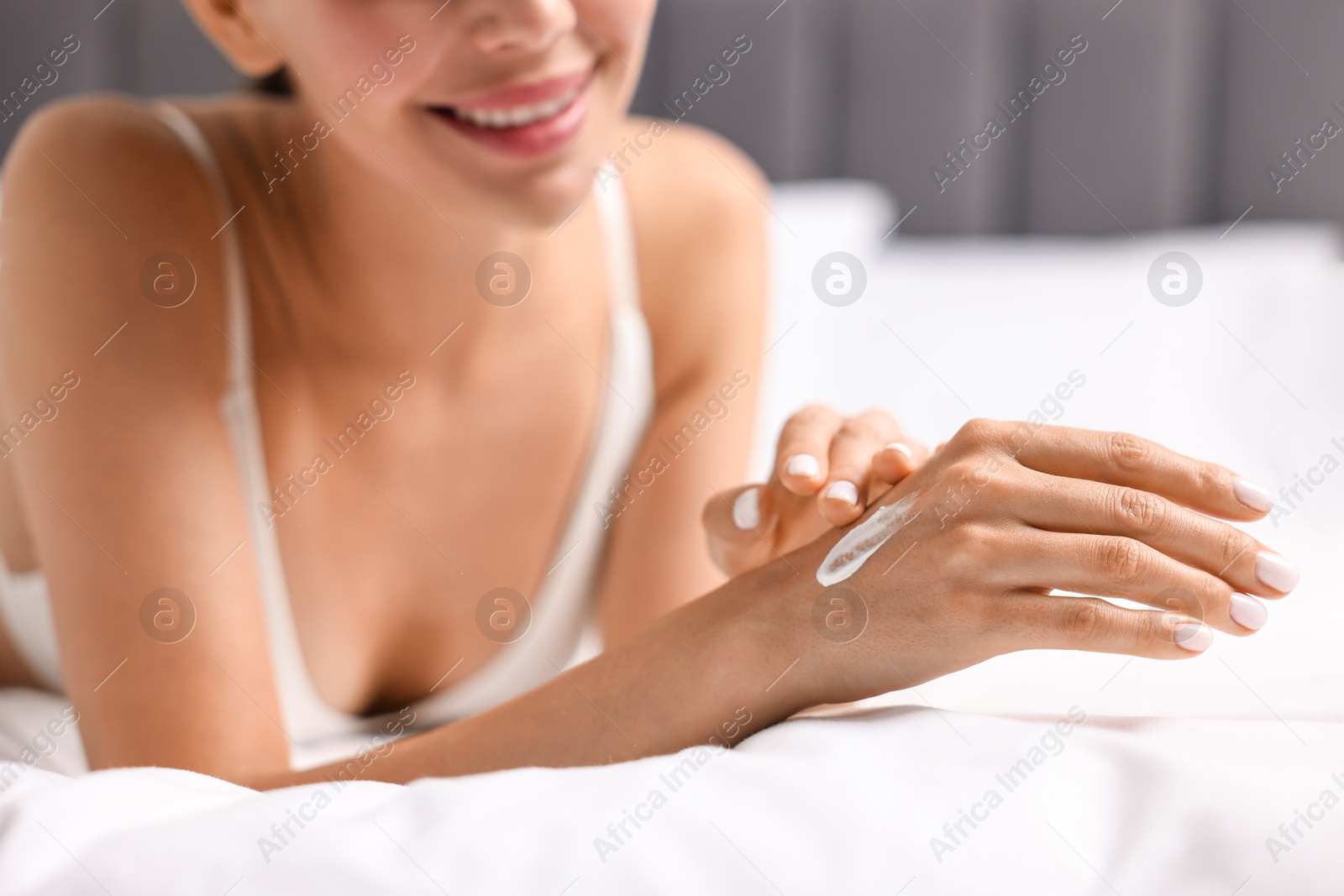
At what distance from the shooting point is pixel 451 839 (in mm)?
473

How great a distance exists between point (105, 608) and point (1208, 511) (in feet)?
2.52

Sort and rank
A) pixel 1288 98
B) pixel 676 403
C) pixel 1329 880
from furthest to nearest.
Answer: pixel 1288 98 < pixel 676 403 < pixel 1329 880

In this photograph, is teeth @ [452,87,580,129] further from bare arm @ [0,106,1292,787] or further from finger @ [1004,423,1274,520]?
finger @ [1004,423,1274,520]

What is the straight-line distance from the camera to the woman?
60cm

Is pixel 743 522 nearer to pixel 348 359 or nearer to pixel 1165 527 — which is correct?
pixel 1165 527

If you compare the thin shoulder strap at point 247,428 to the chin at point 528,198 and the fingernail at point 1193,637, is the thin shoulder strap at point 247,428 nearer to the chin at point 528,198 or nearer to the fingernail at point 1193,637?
the chin at point 528,198

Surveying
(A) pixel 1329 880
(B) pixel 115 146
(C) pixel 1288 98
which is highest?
(B) pixel 115 146

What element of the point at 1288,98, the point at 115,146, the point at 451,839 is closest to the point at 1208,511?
the point at 451,839

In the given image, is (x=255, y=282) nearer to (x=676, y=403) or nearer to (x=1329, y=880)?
(x=676, y=403)

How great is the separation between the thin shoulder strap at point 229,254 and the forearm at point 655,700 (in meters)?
A: 0.38

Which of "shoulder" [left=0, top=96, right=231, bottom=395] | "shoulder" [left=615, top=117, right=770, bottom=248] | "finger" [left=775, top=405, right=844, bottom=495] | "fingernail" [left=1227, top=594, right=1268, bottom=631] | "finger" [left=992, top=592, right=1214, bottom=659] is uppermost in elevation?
"shoulder" [left=0, top=96, right=231, bottom=395]

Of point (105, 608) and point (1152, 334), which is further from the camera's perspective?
point (1152, 334)

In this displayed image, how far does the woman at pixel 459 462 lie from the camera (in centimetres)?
60

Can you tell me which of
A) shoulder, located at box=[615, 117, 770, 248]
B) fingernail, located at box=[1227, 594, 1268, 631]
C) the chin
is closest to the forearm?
fingernail, located at box=[1227, 594, 1268, 631]
